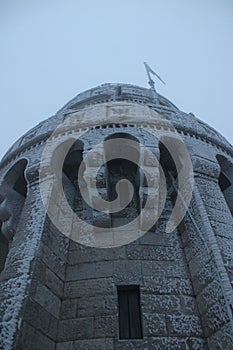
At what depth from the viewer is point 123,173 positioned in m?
6.59

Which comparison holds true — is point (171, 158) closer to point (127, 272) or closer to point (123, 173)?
point (123, 173)

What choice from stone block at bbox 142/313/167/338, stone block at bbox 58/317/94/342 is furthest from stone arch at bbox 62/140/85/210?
stone block at bbox 142/313/167/338

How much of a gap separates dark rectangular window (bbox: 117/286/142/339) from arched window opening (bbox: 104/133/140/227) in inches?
48.0

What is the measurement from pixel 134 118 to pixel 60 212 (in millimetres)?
2524

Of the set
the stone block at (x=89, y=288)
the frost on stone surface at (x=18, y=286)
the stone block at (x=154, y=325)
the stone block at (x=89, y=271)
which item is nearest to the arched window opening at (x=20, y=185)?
the frost on stone surface at (x=18, y=286)

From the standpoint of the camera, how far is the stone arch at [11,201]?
5871mm

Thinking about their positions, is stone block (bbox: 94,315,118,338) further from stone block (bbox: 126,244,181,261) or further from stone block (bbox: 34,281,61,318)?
stone block (bbox: 126,244,181,261)

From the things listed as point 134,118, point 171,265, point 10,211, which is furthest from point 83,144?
point 171,265

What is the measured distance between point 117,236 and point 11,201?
7.77 feet

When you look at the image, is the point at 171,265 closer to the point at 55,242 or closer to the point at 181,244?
the point at 181,244

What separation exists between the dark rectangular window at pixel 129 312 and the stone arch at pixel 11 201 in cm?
243

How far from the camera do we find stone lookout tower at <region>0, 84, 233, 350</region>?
4.04 m

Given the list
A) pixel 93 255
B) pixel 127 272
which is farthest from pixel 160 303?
pixel 93 255

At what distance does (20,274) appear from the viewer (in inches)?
161
